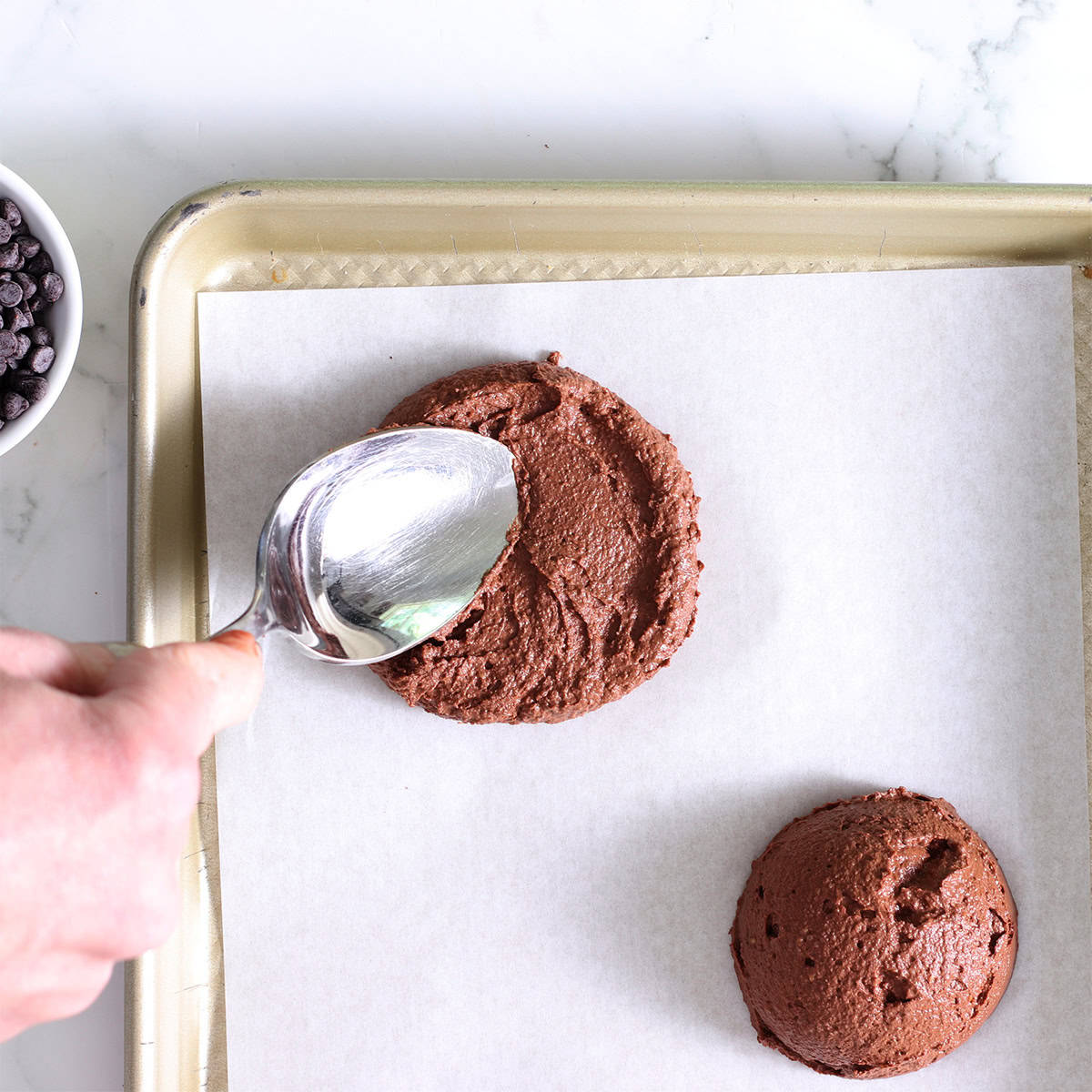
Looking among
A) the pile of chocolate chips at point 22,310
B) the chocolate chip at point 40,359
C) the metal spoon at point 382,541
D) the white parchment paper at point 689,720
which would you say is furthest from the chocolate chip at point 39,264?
the metal spoon at point 382,541

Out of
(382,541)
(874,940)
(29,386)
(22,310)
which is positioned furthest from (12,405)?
(874,940)

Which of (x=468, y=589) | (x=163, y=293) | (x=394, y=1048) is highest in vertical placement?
(x=163, y=293)

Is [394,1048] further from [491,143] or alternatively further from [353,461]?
[491,143]

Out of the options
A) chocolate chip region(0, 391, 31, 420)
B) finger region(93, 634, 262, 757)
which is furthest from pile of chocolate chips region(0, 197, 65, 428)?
finger region(93, 634, 262, 757)

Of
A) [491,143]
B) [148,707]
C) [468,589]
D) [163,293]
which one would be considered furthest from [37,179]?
[148,707]

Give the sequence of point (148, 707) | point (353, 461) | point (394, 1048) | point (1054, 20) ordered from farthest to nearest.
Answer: point (1054, 20) → point (394, 1048) → point (353, 461) → point (148, 707)

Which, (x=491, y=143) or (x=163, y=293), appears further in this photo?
(x=491, y=143)

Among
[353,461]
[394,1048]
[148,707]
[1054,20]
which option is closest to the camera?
[148,707]

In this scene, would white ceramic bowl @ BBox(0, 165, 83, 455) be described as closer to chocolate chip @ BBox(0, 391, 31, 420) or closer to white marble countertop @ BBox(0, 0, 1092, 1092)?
chocolate chip @ BBox(0, 391, 31, 420)
